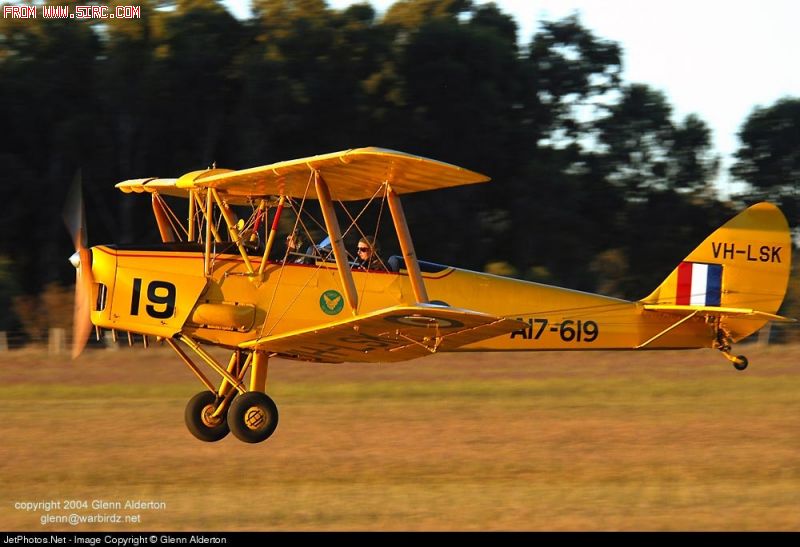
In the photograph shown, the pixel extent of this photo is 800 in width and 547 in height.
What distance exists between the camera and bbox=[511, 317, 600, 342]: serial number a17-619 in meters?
10.6

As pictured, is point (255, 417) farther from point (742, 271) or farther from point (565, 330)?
point (742, 271)

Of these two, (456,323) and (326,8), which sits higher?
(326,8)

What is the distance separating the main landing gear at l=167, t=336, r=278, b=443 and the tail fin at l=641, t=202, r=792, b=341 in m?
3.96

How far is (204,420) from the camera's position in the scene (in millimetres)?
10086

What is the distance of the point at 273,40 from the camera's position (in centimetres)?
2866

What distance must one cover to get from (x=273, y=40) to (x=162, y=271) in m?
20.2

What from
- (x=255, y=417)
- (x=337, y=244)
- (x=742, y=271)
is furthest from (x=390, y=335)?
(x=742, y=271)

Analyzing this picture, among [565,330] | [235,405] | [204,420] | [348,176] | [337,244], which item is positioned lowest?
[204,420]

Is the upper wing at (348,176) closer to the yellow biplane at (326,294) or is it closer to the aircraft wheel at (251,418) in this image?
the yellow biplane at (326,294)

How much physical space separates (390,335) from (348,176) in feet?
4.67

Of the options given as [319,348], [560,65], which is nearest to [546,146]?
[560,65]

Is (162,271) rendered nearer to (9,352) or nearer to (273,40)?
(9,352)
